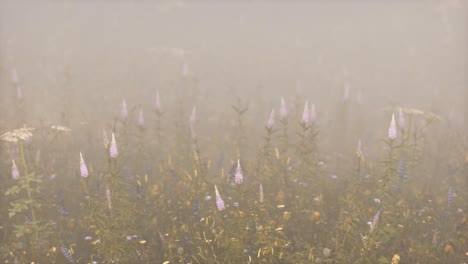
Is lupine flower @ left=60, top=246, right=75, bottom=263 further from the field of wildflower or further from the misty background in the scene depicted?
the misty background

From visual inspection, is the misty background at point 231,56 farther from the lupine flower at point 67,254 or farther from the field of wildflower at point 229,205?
the lupine flower at point 67,254

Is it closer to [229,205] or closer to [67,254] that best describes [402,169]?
[229,205]

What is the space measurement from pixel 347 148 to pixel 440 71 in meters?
9.36

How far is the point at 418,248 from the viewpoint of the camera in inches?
239

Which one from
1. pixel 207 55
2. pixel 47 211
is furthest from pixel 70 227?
pixel 207 55

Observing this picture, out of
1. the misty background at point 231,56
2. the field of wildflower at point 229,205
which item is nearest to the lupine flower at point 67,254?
the field of wildflower at point 229,205

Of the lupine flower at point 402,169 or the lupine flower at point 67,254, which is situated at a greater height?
the lupine flower at point 402,169

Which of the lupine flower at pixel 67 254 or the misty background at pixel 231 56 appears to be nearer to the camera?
the lupine flower at pixel 67 254

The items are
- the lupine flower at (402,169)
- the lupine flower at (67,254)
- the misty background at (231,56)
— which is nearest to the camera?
the lupine flower at (67,254)

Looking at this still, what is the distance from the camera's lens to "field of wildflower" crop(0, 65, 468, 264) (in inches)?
229

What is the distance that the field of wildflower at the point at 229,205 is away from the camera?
5.82 m

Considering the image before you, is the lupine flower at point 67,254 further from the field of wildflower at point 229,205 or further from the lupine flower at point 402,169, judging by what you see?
the lupine flower at point 402,169

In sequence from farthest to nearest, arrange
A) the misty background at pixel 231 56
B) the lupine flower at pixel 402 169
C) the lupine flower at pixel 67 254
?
1. the misty background at pixel 231 56
2. the lupine flower at pixel 402 169
3. the lupine flower at pixel 67 254

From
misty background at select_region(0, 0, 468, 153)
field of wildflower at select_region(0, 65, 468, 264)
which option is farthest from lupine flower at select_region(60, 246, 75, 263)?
misty background at select_region(0, 0, 468, 153)
